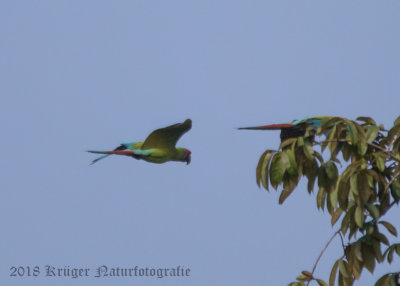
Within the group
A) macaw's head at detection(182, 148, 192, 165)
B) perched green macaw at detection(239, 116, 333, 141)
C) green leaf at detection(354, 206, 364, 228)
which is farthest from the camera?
macaw's head at detection(182, 148, 192, 165)

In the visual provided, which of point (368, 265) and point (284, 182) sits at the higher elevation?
point (284, 182)

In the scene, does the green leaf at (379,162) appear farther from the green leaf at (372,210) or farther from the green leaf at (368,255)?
the green leaf at (368,255)

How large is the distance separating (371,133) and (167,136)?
1.87 meters

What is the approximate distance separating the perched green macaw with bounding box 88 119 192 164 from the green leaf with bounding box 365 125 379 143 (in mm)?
1592

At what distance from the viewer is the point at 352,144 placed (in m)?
5.64

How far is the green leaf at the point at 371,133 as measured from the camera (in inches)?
221

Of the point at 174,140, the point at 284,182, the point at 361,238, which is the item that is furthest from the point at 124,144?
the point at 361,238

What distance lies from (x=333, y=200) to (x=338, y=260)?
1.35ft

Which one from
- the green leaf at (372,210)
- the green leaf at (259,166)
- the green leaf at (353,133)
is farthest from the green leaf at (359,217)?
the green leaf at (259,166)

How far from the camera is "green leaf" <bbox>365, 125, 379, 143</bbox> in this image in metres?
5.60

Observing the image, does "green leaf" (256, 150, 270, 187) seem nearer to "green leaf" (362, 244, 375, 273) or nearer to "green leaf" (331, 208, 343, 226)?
"green leaf" (331, 208, 343, 226)

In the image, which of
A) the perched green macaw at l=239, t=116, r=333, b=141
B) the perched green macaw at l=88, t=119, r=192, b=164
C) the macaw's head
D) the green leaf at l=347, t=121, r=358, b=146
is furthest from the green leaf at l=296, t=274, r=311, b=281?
the macaw's head

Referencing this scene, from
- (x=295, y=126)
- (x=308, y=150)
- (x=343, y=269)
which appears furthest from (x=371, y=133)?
(x=295, y=126)

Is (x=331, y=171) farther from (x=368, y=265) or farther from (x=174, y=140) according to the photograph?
(x=174, y=140)
